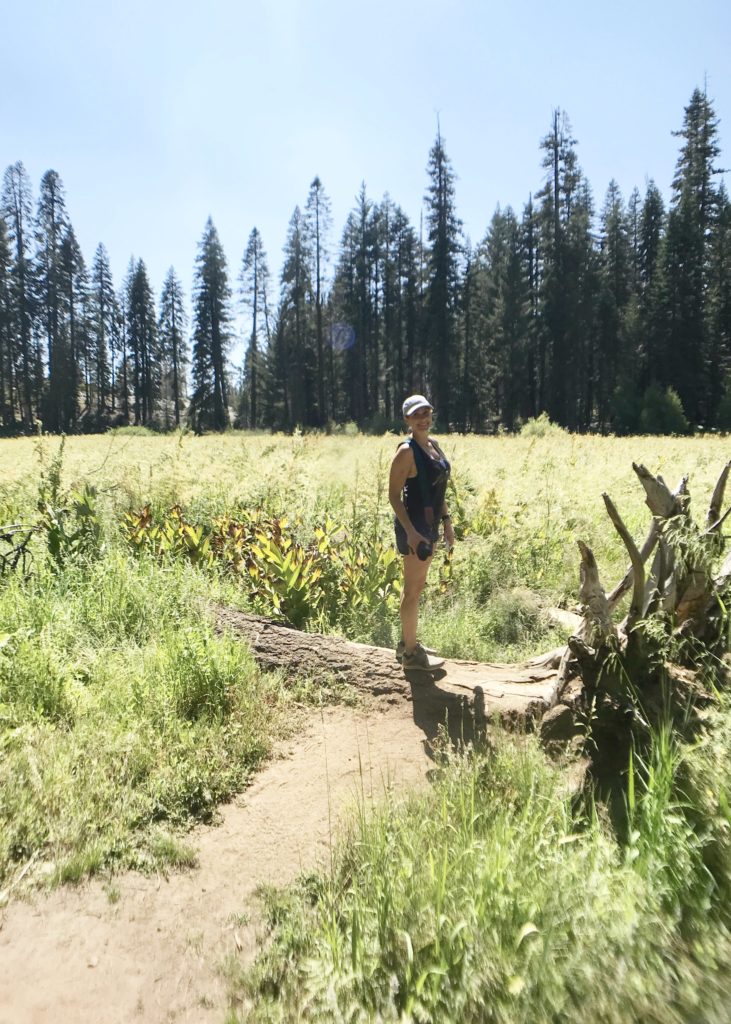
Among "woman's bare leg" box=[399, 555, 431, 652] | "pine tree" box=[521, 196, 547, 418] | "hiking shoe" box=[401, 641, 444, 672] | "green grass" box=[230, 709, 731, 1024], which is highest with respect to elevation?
"pine tree" box=[521, 196, 547, 418]

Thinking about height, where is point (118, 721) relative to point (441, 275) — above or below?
below

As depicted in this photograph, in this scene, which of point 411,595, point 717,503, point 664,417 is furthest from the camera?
point 664,417

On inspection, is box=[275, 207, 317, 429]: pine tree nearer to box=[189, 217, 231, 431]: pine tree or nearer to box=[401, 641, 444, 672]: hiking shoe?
box=[189, 217, 231, 431]: pine tree

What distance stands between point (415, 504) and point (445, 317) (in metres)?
41.3

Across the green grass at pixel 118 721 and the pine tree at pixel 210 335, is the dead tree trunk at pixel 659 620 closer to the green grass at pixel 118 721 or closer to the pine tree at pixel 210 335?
the green grass at pixel 118 721

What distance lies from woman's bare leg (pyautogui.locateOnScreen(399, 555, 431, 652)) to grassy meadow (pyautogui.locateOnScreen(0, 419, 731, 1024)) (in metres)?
0.84

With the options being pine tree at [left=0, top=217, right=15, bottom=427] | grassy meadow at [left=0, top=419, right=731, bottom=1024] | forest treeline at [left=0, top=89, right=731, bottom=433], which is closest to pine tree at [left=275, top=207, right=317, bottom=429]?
forest treeline at [left=0, top=89, right=731, bottom=433]

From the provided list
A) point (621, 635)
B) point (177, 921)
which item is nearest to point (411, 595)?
point (621, 635)

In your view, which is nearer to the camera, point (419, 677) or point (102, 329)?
point (419, 677)

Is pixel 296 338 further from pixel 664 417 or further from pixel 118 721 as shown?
pixel 118 721

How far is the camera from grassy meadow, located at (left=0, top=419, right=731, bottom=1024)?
6.49 feet

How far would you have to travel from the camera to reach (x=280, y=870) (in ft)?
9.11

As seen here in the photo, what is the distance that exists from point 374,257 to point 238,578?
47.6 m

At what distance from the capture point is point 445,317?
142 feet
